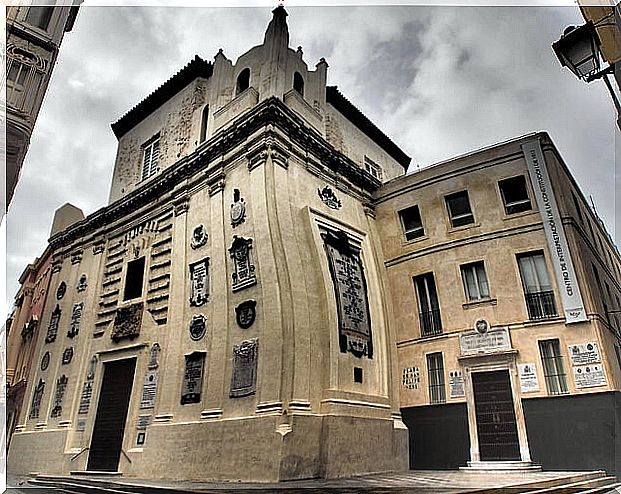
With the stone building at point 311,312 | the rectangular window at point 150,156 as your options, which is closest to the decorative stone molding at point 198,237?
the stone building at point 311,312

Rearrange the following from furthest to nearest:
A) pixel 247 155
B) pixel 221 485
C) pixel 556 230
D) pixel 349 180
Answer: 1. pixel 349 180
2. pixel 247 155
3. pixel 556 230
4. pixel 221 485

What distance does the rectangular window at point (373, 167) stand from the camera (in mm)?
8984

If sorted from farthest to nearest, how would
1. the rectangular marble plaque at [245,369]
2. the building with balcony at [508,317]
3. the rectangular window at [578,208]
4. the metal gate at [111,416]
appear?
the metal gate at [111,416], the rectangular window at [578,208], the rectangular marble plaque at [245,369], the building with balcony at [508,317]

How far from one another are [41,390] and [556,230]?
8.10 metres

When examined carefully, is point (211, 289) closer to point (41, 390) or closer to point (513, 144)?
point (41, 390)

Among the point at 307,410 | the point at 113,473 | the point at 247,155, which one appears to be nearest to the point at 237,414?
the point at 307,410

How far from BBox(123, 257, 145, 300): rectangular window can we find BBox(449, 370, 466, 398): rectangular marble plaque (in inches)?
187

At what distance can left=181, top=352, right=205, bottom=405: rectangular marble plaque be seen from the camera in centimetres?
562

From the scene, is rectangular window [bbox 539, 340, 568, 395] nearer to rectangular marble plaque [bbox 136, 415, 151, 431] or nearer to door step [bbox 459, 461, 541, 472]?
door step [bbox 459, 461, 541, 472]

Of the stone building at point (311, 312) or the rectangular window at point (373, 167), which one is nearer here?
the stone building at point (311, 312)

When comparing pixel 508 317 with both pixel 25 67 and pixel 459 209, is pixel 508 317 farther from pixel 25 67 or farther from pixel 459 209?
pixel 25 67

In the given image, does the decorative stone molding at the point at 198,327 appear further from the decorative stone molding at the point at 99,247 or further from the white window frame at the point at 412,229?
the white window frame at the point at 412,229

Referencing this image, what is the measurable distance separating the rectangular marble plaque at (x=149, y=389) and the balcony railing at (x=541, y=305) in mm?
4865

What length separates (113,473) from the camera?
19.6 feet
